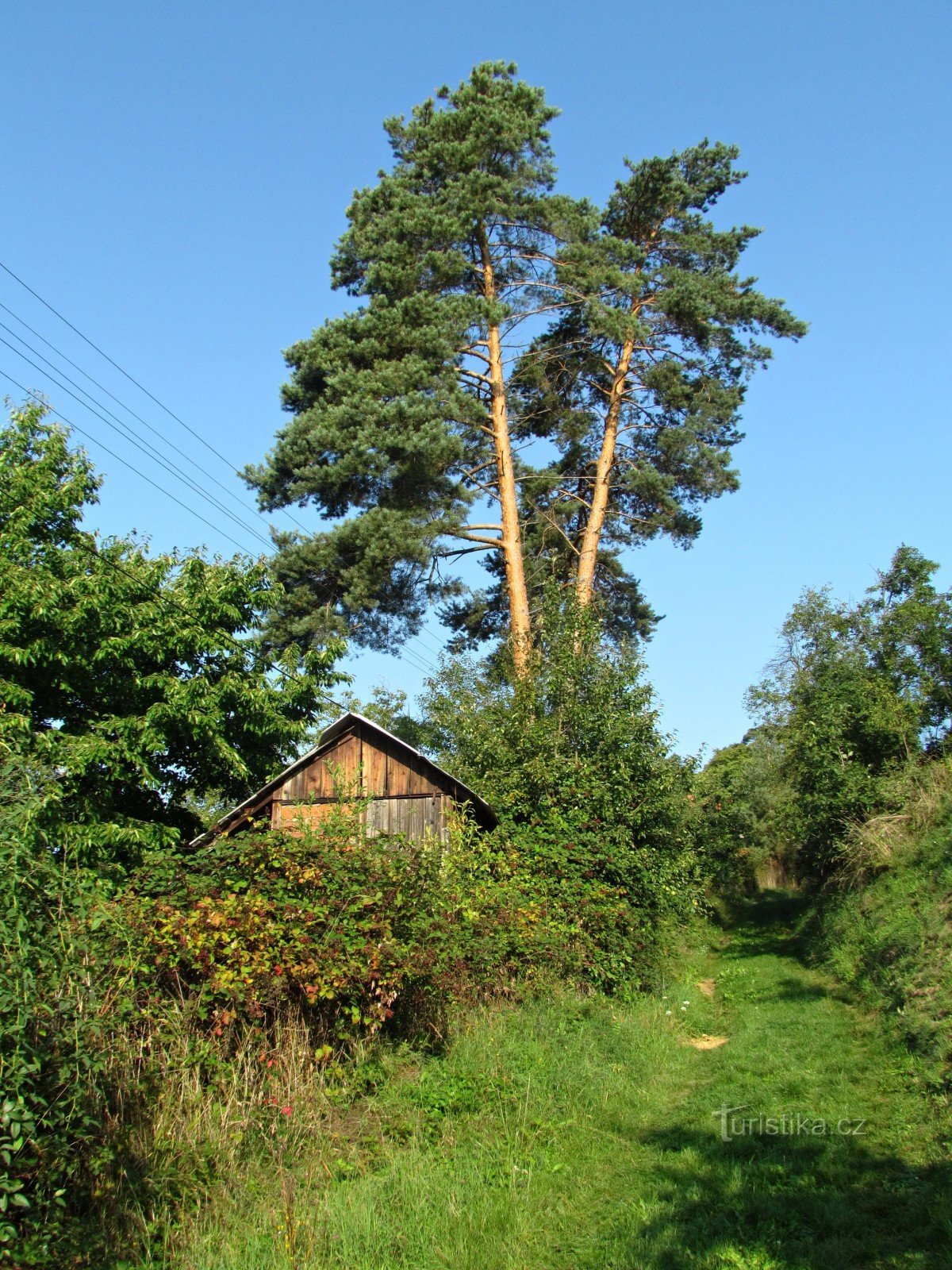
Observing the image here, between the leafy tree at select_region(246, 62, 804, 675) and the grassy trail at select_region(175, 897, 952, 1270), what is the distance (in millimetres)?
9671

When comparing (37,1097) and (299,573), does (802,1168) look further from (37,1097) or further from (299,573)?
(299,573)

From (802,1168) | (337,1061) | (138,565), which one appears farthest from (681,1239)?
(138,565)

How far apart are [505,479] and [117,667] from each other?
936cm

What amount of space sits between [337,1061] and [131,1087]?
91.5 inches

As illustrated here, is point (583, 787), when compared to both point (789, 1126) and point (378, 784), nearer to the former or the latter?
point (378, 784)

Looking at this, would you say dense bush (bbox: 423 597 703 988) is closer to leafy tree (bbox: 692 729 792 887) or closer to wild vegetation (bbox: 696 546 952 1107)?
wild vegetation (bbox: 696 546 952 1107)

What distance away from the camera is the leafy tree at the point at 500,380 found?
1850cm

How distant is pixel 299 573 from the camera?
18.9m

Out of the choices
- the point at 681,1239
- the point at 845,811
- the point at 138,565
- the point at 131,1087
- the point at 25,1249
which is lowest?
the point at 681,1239

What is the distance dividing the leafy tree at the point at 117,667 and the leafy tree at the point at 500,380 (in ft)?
8.21

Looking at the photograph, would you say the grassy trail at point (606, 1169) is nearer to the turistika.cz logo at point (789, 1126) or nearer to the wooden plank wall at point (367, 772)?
the turistika.cz logo at point (789, 1126)

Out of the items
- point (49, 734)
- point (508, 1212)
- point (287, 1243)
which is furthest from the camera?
point (49, 734)

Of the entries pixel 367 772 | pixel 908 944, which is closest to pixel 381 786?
pixel 367 772

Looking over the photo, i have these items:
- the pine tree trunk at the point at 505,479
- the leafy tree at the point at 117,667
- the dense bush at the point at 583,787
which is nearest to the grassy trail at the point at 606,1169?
the dense bush at the point at 583,787
